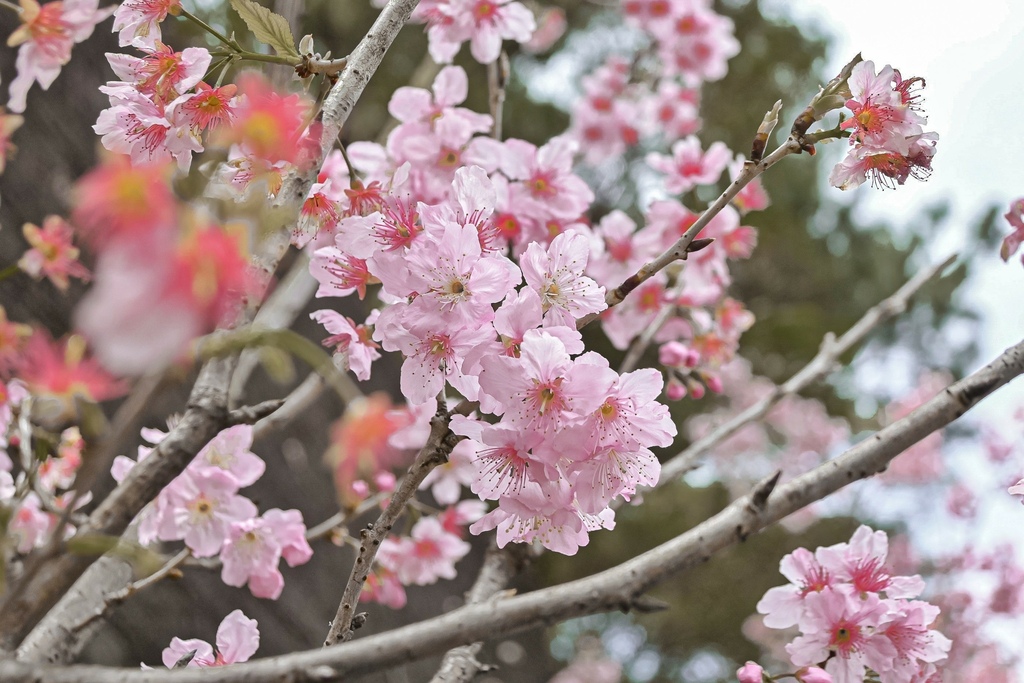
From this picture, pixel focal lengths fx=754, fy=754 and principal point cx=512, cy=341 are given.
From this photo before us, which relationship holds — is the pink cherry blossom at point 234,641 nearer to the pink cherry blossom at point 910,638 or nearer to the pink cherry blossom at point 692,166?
the pink cherry blossom at point 910,638

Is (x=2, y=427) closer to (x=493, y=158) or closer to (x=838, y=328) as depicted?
(x=493, y=158)

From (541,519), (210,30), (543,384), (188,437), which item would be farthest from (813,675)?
(210,30)

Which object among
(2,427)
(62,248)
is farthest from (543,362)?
(62,248)

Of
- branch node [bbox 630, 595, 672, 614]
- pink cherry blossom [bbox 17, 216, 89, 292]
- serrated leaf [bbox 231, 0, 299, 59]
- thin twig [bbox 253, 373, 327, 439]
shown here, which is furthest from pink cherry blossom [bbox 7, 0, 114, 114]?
branch node [bbox 630, 595, 672, 614]

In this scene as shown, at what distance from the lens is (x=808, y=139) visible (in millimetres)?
767

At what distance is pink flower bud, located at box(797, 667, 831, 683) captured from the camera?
2.78ft

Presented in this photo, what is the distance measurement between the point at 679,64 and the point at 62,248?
2.06m

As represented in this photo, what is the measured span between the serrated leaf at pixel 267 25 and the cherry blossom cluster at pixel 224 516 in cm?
50

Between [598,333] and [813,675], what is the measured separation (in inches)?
177

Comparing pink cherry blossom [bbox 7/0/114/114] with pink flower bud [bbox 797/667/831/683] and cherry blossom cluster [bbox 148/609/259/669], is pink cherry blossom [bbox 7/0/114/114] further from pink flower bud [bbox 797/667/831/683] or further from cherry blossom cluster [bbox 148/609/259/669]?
pink flower bud [bbox 797/667/831/683]

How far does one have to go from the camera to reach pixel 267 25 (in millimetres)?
737

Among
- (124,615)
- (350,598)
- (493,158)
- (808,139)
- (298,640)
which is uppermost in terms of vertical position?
(808,139)

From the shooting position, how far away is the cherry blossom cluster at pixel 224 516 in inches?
39.6

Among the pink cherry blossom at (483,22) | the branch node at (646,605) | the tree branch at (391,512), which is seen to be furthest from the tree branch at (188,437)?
the pink cherry blossom at (483,22)
